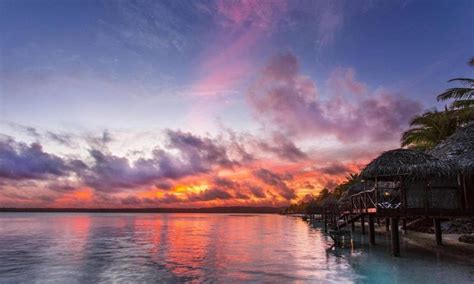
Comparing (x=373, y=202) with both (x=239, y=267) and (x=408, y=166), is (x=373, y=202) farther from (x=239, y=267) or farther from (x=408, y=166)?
(x=239, y=267)

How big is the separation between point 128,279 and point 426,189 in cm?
1509

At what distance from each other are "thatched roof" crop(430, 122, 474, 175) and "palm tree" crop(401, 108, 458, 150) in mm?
8014

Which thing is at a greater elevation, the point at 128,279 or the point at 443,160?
the point at 443,160

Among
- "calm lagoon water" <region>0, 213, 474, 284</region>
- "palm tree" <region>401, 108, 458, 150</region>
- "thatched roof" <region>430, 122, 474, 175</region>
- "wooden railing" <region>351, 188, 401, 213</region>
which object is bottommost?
"calm lagoon water" <region>0, 213, 474, 284</region>

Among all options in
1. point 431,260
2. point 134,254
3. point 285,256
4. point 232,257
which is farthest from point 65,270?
point 431,260

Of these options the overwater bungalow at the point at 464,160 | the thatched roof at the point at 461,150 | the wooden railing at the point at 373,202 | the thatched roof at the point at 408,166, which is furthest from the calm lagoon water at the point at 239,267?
the thatched roof at the point at 461,150

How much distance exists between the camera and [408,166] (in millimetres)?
17906

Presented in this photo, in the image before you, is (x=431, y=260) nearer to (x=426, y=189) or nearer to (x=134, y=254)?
(x=426, y=189)

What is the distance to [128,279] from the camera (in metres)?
16.0

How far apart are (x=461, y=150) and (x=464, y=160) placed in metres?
1.74

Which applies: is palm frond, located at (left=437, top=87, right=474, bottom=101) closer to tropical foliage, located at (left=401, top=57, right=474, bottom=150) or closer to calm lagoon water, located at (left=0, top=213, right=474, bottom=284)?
tropical foliage, located at (left=401, top=57, right=474, bottom=150)

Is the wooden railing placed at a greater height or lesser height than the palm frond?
lesser

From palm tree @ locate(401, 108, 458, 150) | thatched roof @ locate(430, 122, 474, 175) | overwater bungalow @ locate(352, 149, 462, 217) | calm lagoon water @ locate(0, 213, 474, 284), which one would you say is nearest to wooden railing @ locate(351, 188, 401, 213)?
overwater bungalow @ locate(352, 149, 462, 217)

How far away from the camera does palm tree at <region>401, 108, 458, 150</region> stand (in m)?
30.7
